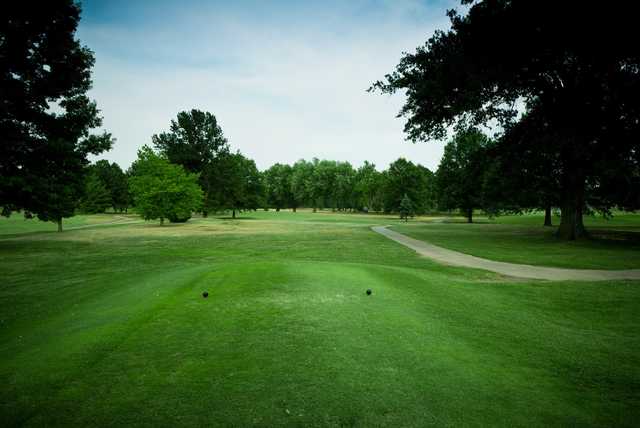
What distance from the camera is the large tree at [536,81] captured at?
56.4 feet

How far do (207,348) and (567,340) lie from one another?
712 centimetres

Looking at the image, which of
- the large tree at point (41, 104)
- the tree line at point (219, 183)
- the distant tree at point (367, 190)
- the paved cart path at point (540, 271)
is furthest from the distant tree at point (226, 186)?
the paved cart path at point (540, 271)

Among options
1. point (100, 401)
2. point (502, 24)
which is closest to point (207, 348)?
point (100, 401)

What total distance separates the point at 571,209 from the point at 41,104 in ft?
147

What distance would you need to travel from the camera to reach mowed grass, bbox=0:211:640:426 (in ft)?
13.1

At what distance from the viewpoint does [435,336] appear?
21.5 feet

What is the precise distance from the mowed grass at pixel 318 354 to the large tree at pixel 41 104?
19454 mm

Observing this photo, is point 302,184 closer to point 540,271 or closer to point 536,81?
point 536,81

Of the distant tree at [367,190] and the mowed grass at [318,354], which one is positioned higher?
the distant tree at [367,190]

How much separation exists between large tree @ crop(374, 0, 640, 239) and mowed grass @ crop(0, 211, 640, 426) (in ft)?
38.9

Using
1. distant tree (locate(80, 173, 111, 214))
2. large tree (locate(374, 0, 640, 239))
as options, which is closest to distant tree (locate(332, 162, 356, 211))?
distant tree (locate(80, 173, 111, 214))

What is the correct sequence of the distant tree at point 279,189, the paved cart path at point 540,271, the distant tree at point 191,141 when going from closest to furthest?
the paved cart path at point 540,271 → the distant tree at point 191,141 → the distant tree at point 279,189

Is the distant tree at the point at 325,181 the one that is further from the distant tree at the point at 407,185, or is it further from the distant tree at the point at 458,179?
the distant tree at the point at 458,179

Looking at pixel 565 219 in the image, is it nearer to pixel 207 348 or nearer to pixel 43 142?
pixel 207 348
